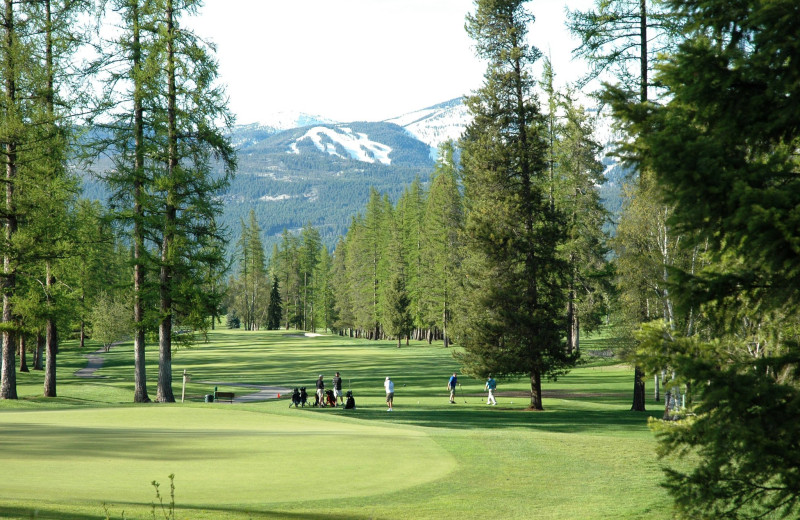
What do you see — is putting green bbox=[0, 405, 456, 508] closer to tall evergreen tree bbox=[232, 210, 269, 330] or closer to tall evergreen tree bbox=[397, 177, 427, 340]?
tall evergreen tree bbox=[397, 177, 427, 340]

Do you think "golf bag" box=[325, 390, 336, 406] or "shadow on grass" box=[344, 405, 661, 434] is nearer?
"shadow on grass" box=[344, 405, 661, 434]

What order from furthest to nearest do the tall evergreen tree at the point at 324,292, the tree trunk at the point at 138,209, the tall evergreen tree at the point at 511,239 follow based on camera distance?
the tall evergreen tree at the point at 324,292 < the tall evergreen tree at the point at 511,239 < the tree trunk at the point at 138,209

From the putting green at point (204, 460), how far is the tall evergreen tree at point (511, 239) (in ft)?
35.3

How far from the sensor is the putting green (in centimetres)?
1035

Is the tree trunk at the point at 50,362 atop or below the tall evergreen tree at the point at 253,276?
below

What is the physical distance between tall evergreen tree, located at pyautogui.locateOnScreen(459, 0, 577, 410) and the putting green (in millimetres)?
10748

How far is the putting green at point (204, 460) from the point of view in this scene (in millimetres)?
10352

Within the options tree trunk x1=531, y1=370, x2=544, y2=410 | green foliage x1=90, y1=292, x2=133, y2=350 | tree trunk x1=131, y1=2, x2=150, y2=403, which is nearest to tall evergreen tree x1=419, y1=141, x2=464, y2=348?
green foliage x1=90, y1=292, x2=133, y2=350

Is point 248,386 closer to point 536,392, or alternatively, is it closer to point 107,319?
point 536,392

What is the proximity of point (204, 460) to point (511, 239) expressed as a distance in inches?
731

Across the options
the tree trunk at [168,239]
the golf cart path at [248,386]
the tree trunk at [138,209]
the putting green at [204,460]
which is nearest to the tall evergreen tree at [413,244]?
the golf cart path at [248,386]

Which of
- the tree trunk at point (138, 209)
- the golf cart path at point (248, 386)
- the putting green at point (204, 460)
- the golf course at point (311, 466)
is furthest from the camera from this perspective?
the golf cart path at point (248, 386)

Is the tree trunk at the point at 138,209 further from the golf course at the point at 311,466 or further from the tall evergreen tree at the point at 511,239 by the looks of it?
the tall evergreen tree at the point at 511,239

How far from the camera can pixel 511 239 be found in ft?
94.6
